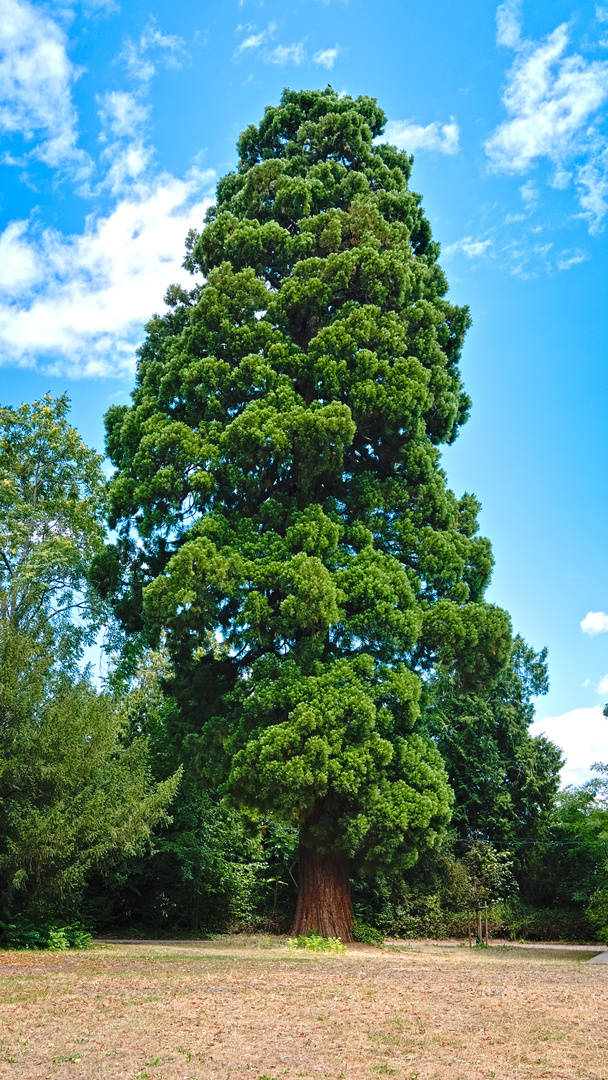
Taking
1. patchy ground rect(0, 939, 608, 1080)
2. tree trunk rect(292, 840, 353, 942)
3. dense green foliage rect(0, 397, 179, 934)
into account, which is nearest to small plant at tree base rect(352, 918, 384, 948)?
tree trunk rect(292, 840, 353, 942)

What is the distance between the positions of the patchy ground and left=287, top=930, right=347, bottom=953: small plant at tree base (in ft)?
9.12

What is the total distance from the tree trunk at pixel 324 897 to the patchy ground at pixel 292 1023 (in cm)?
383

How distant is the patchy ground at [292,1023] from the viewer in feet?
14.8

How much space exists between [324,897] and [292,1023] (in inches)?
289

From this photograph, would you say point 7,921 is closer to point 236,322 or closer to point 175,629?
point 175,629

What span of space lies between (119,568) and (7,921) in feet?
20.9

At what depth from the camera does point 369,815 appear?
37.3ft

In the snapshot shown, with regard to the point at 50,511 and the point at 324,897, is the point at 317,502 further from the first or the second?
the point at 50,511

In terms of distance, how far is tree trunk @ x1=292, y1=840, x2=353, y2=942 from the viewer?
1244 centimetres

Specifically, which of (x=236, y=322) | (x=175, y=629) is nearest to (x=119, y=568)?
(x=175, y=629)

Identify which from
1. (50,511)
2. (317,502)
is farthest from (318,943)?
(50,511)

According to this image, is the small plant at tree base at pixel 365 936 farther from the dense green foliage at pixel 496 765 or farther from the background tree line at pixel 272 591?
the dense green foliage at pixel 496 765

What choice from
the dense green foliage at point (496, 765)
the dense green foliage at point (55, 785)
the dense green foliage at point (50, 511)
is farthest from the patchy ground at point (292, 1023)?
the dense green foliage at point (496, 765)

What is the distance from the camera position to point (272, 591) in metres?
12.5
